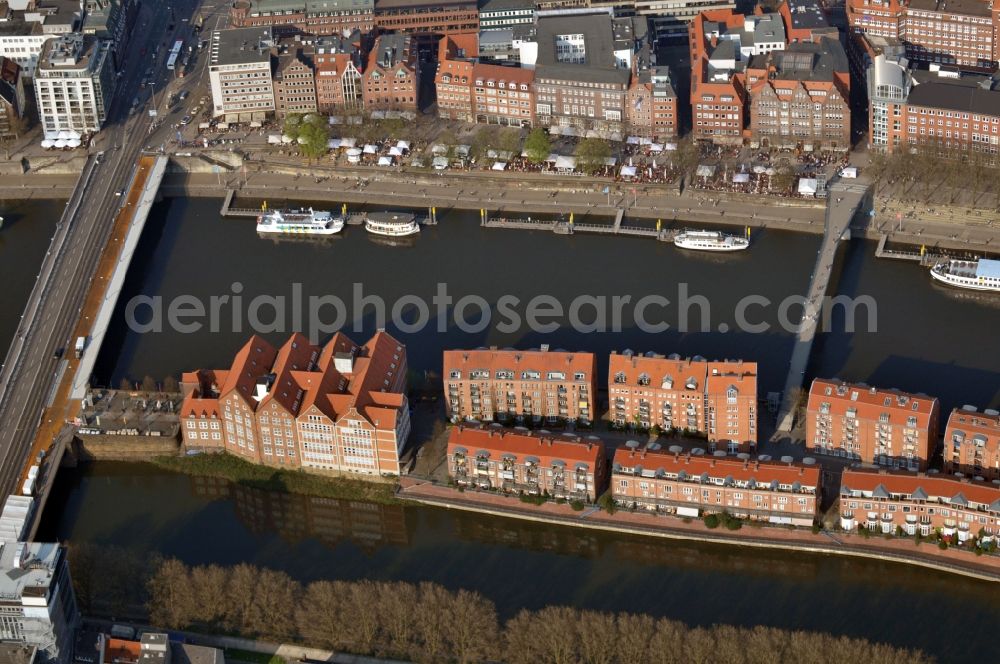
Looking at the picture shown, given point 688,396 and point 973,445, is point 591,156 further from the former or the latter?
point 973,445

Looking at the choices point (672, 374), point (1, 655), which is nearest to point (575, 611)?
point (672, 374)

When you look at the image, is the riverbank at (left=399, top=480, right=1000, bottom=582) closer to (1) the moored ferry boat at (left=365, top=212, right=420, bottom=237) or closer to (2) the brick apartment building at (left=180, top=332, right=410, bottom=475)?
(2) the brick apartment building at (left=180, top=332, right=410, bottom=475)

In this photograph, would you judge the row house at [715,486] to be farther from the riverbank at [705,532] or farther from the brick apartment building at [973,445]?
the brick apartment building at [973,445]

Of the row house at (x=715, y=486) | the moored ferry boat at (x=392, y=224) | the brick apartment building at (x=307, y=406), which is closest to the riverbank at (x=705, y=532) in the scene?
the row house at (x=715, y=486)

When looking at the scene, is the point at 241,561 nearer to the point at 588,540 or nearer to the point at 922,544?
the point at 588,540

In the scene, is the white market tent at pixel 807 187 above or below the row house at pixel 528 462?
above

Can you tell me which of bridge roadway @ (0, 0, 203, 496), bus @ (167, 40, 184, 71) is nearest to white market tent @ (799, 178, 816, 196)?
bridge roadway @ (0, 0, 203, 496)
